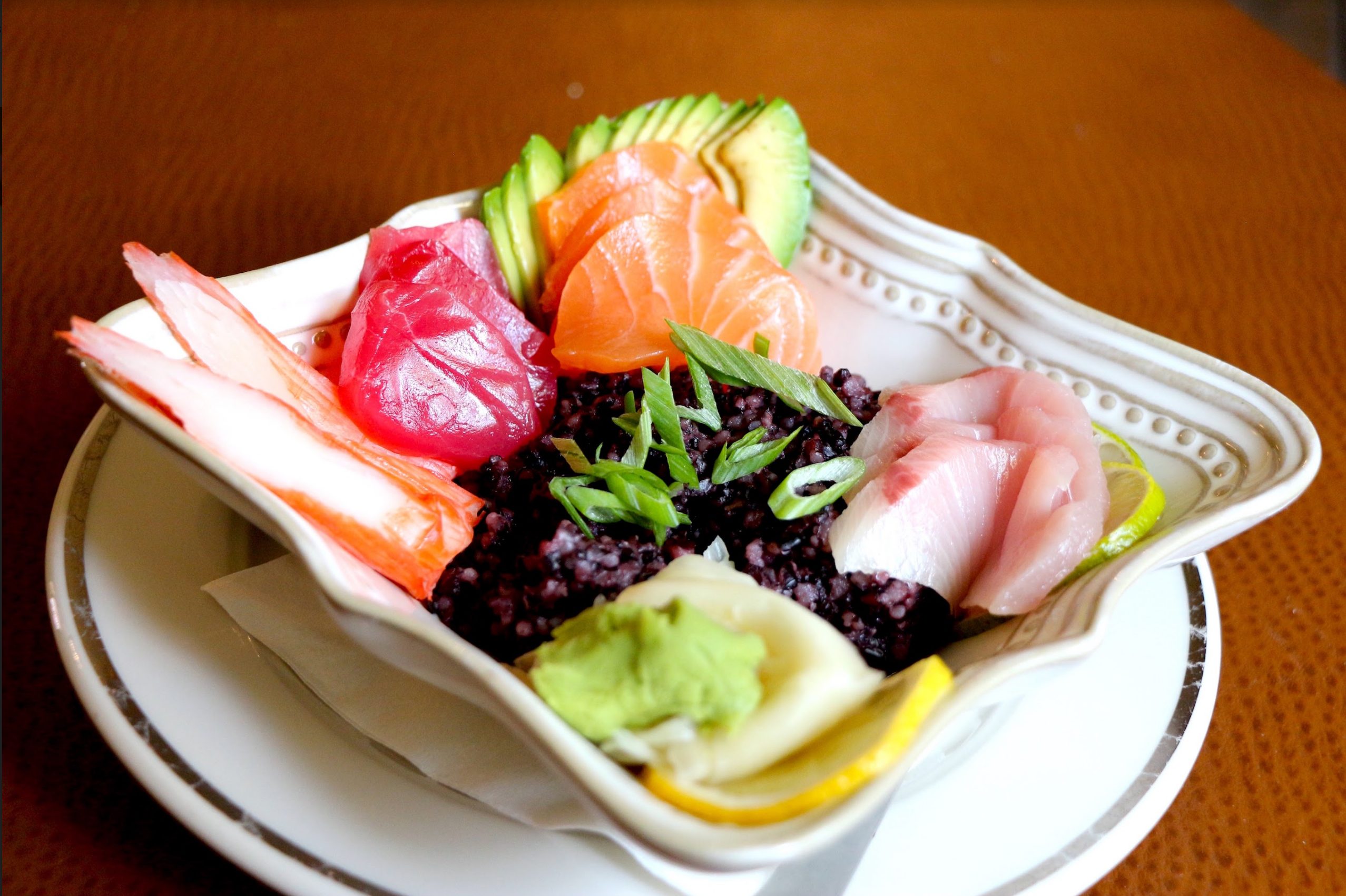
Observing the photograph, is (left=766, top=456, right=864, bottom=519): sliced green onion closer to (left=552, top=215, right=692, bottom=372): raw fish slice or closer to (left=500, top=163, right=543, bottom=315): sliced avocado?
(left=552, top=215, right=692, bottom=372): raw fish slice

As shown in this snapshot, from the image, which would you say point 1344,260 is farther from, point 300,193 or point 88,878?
point 88,878

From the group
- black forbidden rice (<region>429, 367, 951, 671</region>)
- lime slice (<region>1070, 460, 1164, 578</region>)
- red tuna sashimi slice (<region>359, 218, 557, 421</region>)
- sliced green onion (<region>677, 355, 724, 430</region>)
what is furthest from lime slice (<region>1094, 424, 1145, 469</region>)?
red tuna sashimi slice (<region>359, 218, 557, 421</region>)

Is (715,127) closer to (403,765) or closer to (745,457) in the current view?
(745,457)

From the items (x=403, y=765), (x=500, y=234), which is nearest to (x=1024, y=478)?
(x=403, y=765)

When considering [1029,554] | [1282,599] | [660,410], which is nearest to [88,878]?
[660,410]

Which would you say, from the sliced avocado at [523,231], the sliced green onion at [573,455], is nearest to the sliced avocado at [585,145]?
the sliced avocado at [523,231]
